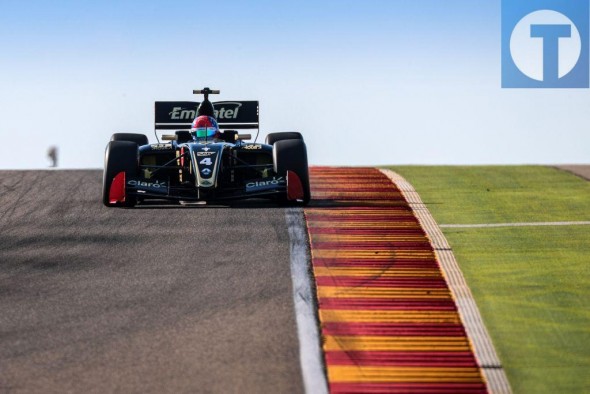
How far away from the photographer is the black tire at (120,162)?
1970cm

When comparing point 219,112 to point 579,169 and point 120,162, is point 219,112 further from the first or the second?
point 579,169

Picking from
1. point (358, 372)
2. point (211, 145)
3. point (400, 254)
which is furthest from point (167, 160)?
point (358, 372)

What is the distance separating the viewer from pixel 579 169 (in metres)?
27.3

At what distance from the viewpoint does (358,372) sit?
1087cm

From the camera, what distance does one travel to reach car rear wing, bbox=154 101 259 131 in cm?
2356

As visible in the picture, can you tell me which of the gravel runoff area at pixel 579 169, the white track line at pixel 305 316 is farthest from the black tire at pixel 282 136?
the gravel runoff area at pixel 579 169

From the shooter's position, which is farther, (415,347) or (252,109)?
(252,109)

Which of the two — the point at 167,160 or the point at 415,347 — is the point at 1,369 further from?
the point at 167,160

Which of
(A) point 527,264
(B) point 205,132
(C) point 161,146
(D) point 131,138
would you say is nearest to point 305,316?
(A) point 527,264

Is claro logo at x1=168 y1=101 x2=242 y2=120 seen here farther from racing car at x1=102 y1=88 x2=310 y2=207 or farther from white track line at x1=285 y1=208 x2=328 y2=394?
white track line at x1=285 y1=208 x2=328 y2=394

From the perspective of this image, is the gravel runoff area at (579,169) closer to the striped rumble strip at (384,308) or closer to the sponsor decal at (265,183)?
the striped rumble strip at (384,308)

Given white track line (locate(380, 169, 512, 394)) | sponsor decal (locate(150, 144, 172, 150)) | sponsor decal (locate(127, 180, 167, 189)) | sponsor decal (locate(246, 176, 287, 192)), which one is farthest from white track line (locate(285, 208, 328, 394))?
sponsor decal (locate(150, 144, 172, 150))

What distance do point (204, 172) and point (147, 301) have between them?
634cm

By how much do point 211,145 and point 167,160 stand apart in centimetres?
112
